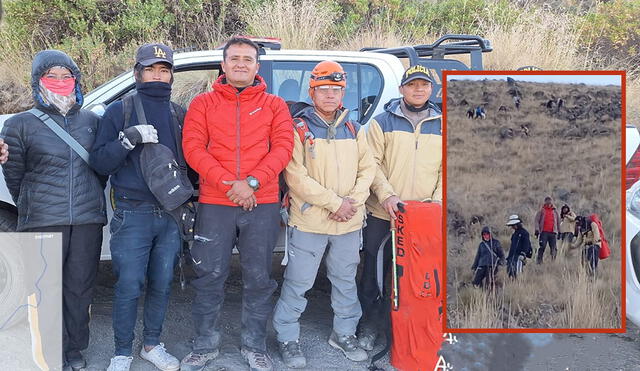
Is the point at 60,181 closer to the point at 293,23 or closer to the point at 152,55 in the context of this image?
the point at 152,55

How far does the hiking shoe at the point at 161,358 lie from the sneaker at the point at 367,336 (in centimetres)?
111

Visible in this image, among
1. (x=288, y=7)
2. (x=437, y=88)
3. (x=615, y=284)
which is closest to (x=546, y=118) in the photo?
(x=615, y=284)

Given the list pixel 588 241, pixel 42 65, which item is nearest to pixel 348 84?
pixel 42 65

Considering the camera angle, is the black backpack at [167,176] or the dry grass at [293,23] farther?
the dry grass at [293,23]

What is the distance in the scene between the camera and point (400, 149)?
11.9ft

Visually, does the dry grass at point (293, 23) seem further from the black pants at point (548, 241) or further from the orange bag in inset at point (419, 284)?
the black pants at point (548, 241)

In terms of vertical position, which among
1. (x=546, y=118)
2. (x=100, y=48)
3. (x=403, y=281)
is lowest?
(x=403, y=281)

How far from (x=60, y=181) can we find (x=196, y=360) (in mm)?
1227

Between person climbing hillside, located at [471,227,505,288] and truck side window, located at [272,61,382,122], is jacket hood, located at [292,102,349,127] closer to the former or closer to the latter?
truck side window, located at [272,61,382,122]

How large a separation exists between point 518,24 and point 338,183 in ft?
23.5

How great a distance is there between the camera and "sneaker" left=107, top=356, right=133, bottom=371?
3.39 meters

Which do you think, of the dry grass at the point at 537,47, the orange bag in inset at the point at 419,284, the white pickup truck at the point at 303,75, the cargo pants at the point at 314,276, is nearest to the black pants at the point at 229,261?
the cargo pants at the point at 314,276

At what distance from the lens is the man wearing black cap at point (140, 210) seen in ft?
10.9

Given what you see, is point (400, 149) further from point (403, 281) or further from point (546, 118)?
point (546, 118)
